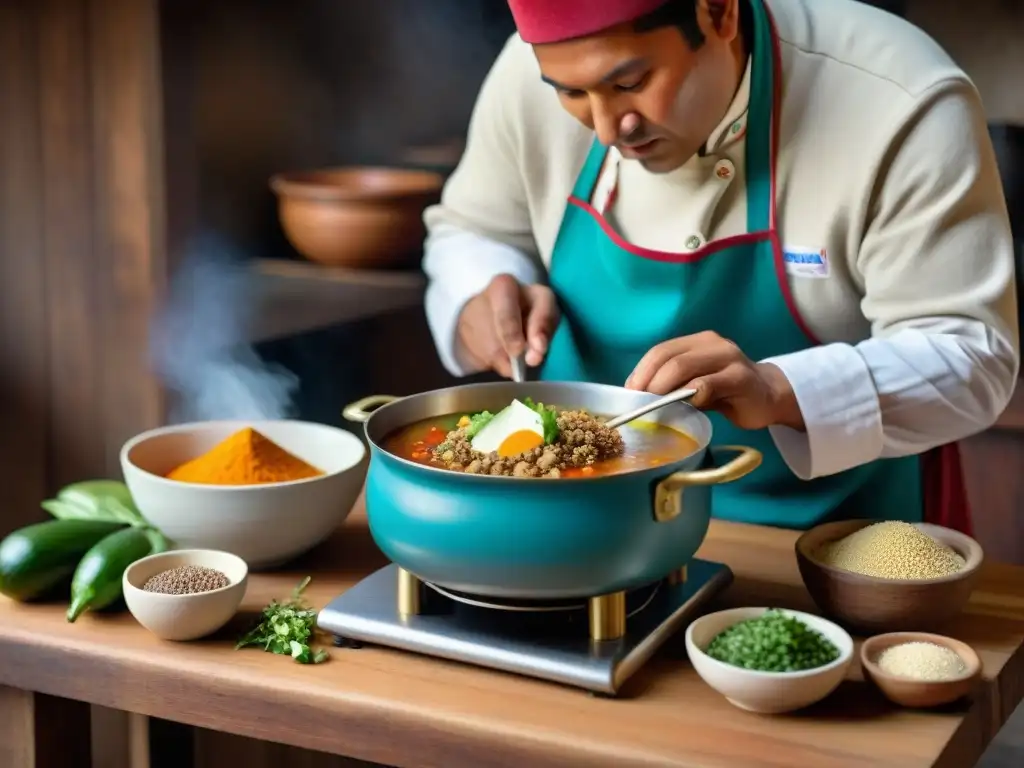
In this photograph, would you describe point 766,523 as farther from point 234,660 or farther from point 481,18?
point 481,18

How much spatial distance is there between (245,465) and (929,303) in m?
0.88

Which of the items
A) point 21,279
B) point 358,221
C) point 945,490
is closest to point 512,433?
point 945,490

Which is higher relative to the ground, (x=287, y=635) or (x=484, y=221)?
(x=484, y=221)

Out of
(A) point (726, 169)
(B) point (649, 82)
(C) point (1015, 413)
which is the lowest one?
(C) point (1015, 413)

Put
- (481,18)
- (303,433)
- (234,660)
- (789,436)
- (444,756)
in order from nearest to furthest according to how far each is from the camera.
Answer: (444,756), (234,660), (789,436), (303,433), (481,18)

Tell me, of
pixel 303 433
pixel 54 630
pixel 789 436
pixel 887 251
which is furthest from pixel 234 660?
pixel 887 251

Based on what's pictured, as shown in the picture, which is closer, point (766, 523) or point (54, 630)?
point (54, 630)

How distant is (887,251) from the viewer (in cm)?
171

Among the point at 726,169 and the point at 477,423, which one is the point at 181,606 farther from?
the point at 726,169

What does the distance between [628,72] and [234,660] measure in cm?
81

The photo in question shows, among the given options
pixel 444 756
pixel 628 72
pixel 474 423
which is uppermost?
pixel 628 72

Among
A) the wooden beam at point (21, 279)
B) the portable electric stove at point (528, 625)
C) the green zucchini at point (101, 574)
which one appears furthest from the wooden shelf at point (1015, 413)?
the wooden beam at point (21, 279)

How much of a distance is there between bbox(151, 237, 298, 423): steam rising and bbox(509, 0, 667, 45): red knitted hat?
4.64ft

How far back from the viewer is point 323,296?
2.79 meters
